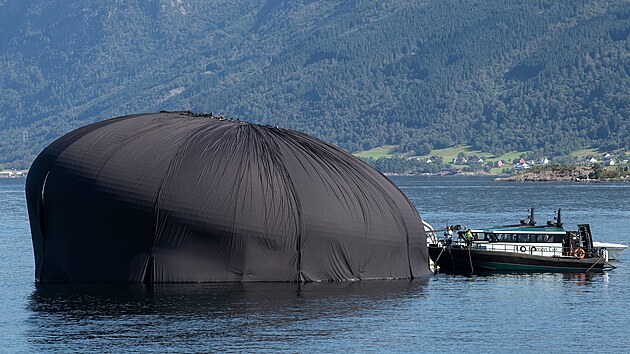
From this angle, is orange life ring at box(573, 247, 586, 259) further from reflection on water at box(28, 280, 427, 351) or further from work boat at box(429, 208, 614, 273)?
Answer: reflection on water at box(28, 280, 427, 351)

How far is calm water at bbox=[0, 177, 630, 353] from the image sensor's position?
200ft

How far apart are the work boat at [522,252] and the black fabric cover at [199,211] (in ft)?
41.1

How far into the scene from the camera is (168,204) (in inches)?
2862

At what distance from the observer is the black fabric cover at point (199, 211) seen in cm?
7288

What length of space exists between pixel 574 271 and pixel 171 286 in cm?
2992

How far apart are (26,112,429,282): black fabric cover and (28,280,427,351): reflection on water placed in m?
0.98

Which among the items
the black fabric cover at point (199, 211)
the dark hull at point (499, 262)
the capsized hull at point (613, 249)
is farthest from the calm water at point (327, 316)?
the capsized hull at point (613, 249)

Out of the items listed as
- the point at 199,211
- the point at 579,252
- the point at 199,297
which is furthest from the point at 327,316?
the point at 579,252

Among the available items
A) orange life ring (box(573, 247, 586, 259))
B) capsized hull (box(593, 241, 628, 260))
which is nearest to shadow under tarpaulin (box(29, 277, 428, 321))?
orange life ring (box(573, 247, 586, 259))

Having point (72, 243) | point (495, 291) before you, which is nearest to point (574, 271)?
point (495, 291)

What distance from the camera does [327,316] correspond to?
2665 inches

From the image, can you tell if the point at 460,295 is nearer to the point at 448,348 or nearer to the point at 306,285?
the point at 306,285

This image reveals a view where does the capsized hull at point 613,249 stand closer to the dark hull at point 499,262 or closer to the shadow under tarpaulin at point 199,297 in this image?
the dark hull at point 499,262

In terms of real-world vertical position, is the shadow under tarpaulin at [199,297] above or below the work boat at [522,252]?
below
